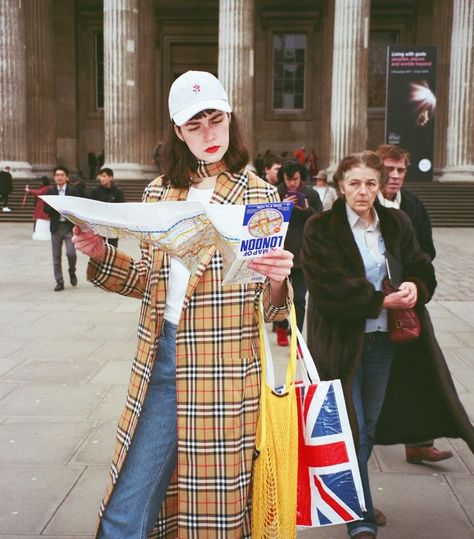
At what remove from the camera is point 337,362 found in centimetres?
333

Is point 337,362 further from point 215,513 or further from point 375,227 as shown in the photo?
point 215,513

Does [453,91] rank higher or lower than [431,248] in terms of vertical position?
higher

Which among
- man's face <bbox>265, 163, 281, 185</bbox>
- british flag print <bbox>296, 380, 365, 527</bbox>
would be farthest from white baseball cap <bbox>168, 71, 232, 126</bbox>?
man's face <bbox>265, 163, 281, 185</bbox>

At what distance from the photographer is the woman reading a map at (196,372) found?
2.22m

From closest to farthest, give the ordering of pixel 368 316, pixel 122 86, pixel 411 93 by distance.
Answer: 1. pixel 368 316
2. pixel 411 93
3. pixel 122 86

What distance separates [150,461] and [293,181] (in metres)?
5.10

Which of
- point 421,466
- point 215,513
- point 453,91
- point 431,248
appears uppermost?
point 453,91

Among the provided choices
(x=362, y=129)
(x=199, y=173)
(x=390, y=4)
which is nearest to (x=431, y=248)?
(x=199, y=173)

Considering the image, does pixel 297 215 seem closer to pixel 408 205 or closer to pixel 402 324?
pixel 408 205

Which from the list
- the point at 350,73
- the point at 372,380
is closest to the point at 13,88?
the point at 350,73

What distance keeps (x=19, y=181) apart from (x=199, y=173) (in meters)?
22.6

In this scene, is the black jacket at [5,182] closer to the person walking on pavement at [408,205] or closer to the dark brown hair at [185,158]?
the person walking on pavement at [408,205]

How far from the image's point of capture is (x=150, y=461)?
228 cm

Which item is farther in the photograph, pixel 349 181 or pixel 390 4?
pixel 390 4
